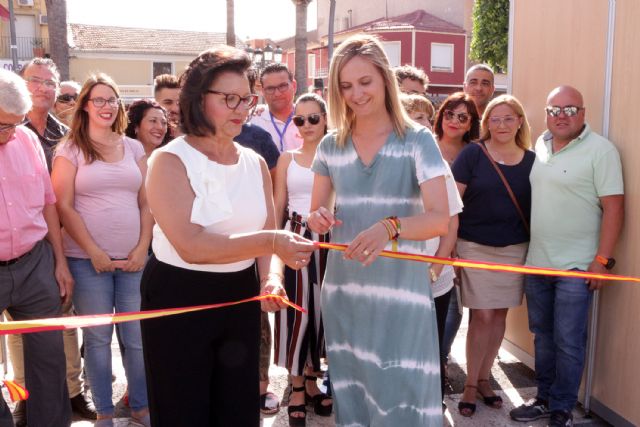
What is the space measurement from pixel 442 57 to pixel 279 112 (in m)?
35.3

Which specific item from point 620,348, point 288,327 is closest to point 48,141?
point 288,327

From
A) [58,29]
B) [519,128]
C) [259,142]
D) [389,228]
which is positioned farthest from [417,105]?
[58,29]

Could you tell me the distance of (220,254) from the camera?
229 centimetres

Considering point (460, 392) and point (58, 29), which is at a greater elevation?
point (58, 29)

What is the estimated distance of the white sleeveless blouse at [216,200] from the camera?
2.37m

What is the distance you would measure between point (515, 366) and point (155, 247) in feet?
11.7

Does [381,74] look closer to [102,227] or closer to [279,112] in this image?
[102,227]

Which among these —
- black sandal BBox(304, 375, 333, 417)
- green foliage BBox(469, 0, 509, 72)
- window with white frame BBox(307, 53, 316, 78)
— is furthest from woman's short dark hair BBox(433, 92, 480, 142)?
window with white frame BBox(307, 53, 316, 78)

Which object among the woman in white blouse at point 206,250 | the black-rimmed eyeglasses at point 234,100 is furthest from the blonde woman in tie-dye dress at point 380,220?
the black-rimmed eyeglasses at point 234,100

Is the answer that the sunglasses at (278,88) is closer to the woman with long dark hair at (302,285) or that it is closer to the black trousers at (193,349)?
the woman with long dark hair at (302,285)

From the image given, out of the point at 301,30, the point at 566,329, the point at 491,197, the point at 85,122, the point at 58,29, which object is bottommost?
the point at 566,329

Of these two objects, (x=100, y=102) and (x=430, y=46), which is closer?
(x=100, y=102)

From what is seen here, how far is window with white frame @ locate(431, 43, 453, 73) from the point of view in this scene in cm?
3797

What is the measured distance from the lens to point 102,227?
151 inches
